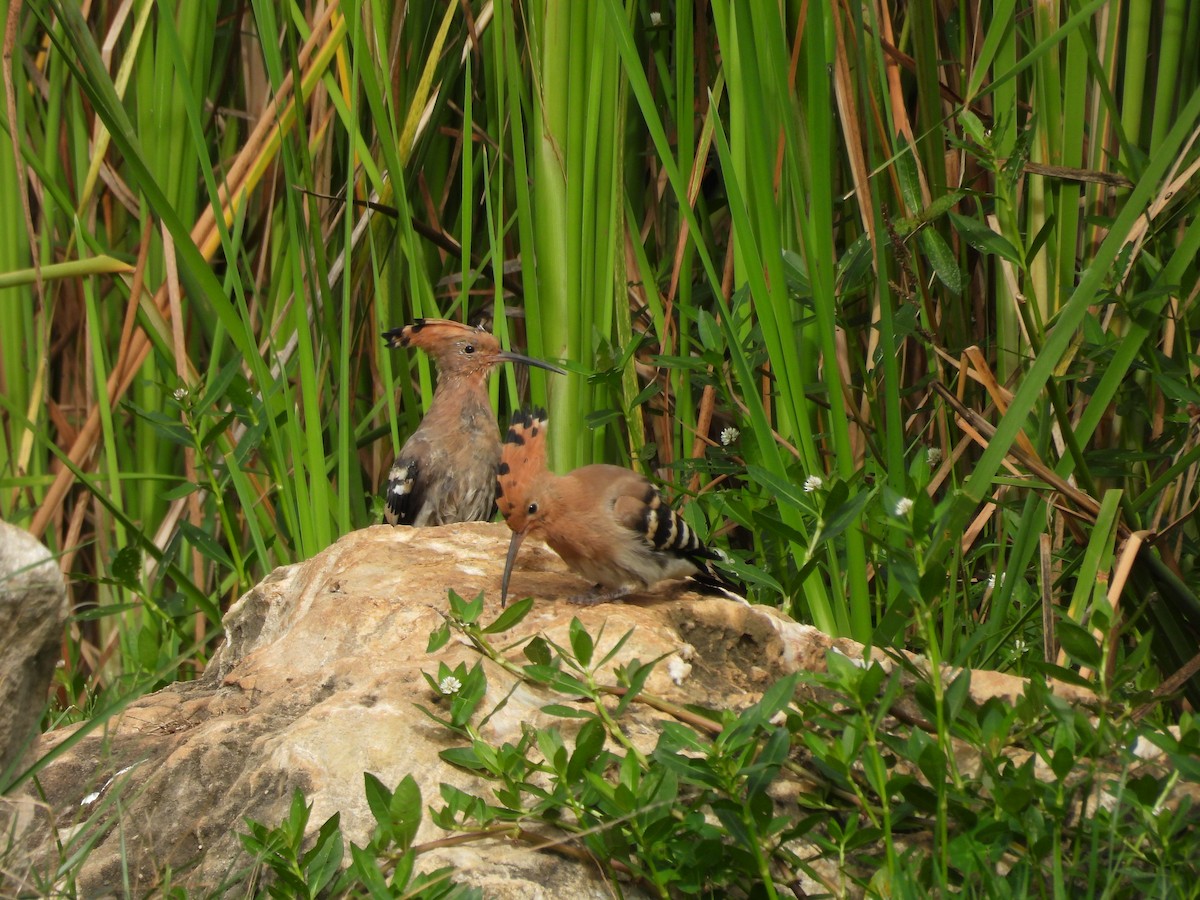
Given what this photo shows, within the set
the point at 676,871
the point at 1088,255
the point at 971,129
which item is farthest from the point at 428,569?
the point at 1088,255

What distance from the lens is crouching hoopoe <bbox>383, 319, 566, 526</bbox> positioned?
4.15m

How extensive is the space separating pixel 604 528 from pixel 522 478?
0.71 feet

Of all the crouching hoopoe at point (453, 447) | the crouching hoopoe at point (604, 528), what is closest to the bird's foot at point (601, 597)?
the crouching hoopoe at point (604, 528)

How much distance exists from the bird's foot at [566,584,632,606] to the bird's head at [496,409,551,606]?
0.45ft

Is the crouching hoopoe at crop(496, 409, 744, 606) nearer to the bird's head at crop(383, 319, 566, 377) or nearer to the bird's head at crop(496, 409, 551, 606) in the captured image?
the bird's head at crop(496, 409, 551, 606)

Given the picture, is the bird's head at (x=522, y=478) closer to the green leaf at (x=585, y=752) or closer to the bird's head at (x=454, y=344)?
the bird's head at (x=454, y=344)

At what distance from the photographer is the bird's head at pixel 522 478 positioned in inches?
110

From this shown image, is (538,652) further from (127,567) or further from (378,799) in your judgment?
(127,567)

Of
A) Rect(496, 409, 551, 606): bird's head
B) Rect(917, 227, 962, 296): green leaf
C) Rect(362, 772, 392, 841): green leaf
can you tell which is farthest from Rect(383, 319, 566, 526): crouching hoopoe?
Rect(362, 772, 392, 841): green leaf

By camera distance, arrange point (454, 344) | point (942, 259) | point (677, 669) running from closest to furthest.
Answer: point (677, 669) < point (942, 259) < point (454, 344)

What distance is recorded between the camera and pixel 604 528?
2756mm

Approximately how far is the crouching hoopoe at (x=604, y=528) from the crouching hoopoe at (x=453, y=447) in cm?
120

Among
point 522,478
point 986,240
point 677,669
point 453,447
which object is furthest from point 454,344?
point 677,669

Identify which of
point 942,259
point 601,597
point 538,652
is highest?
point 942,259
